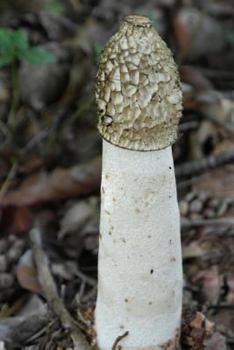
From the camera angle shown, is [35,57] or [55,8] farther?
[55,8]

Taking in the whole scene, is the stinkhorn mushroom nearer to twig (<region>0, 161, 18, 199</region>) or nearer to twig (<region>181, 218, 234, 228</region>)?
twig (<region>181, 218, 234, 228</region>)

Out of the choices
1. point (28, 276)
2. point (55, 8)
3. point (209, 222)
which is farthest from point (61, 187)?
point (55, 8)

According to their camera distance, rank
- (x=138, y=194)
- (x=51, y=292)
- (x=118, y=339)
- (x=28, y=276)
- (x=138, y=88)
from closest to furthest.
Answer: (x=138, y=88) < (x=138, y=194) < (x=118, y=339) < (x=51, y=292) < (x=28, y=276)

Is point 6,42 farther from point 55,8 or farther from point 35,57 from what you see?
point 55,8

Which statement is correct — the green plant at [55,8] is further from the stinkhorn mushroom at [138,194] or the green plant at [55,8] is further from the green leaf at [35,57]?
the stinkhorn mushroom at [138,194]

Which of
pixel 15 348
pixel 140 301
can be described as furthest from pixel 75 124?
pixel 140 301

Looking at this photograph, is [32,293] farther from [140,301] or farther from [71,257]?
[140,301]
